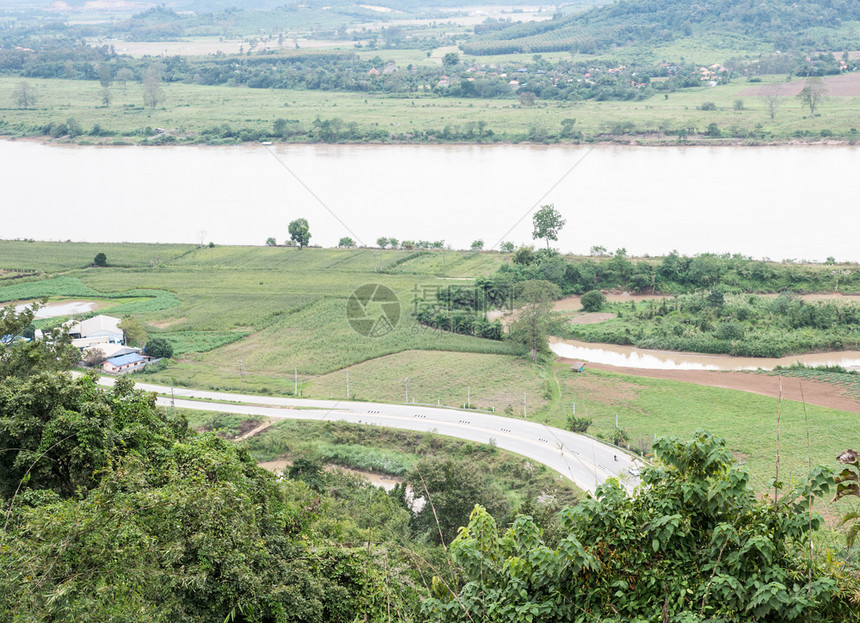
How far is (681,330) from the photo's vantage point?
21.5 metres

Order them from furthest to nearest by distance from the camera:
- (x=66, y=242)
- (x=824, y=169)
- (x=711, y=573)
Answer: (x=824, y=169) < (x=66, y=242) < (x=711, y=573)

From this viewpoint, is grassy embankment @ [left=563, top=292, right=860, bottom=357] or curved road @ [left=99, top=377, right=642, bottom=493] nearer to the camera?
curved road @ [left=99, top=377, right=642, bottom=493]

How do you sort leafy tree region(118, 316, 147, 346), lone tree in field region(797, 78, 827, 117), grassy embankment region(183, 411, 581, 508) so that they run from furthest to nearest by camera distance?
lone tree in field region(797, 78, 827, 117) → leafy tree region(118, 316, 147, 346) → grassy embankment region(183, 411, 581, 508)

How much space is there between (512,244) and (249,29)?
82.8 metres

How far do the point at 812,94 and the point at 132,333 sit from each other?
40.6m

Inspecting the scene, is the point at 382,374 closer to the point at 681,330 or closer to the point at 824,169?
the point at 681,330

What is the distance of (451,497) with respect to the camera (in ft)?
36.0

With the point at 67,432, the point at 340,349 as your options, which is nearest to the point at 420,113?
the point at 340,349

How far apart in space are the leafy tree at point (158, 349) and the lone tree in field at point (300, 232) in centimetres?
1000

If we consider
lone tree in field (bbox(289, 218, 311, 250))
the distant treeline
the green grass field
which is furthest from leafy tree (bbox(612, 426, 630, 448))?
lone tree in field (bbox(289, 218, 311, 250))

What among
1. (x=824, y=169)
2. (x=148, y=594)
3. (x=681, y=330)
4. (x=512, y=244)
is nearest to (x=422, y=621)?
(x=148, y=594)

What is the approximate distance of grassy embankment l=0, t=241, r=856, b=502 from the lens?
1614cm

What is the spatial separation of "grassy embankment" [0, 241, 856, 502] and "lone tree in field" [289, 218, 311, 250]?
2.30 ft

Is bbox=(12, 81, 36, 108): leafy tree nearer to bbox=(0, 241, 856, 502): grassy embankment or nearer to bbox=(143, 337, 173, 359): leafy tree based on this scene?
bbox=(0, 241, 856, 502): grassy embankment
